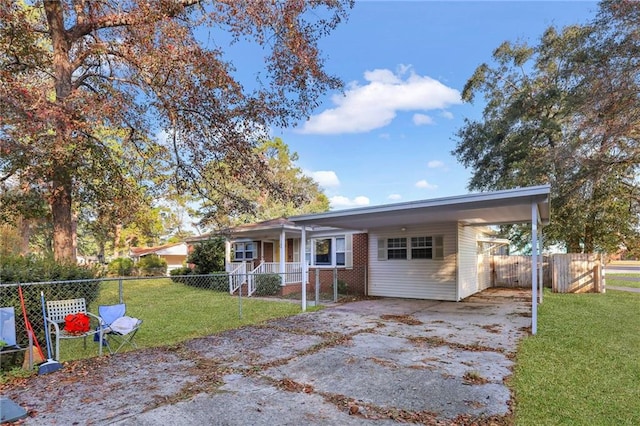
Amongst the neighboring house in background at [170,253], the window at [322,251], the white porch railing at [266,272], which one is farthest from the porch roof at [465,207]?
the neighboring house in background at [170,253]

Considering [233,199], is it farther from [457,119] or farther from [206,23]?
[457,119]

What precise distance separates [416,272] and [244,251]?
8698mm

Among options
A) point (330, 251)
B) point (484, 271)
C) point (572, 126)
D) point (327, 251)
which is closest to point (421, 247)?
point (330, 251)

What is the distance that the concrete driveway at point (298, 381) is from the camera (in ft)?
11.4

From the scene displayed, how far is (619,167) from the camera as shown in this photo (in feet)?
40.8

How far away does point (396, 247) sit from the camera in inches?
510

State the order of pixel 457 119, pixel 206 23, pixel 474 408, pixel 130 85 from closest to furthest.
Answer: pixel 474 408
pixel 206 23
pixel 130 85
pixel 457 119

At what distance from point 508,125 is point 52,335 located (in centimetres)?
1769

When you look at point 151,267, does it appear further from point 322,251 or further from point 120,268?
point 322,251

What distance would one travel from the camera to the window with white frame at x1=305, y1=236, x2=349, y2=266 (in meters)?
14.4

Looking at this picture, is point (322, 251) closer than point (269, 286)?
No

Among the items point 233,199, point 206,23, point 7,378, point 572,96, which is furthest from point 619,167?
point 7,378

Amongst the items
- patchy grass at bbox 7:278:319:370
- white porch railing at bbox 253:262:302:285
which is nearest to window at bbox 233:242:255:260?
white porch railing at bbox 253:262:302:285

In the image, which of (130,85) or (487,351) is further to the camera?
(130,85)
